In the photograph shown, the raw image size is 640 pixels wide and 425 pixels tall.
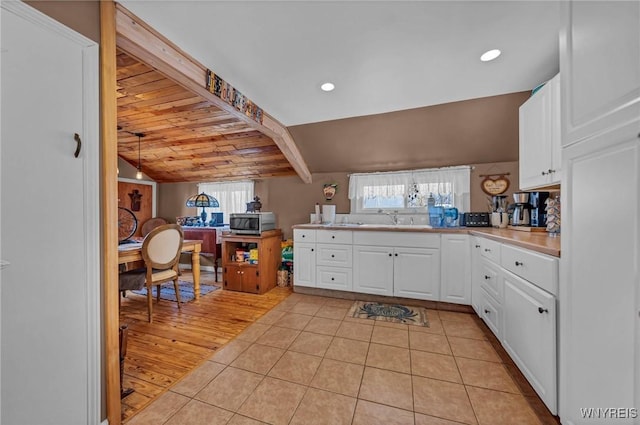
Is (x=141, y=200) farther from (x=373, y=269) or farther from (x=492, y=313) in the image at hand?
(x=492, y=313)

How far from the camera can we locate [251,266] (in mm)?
3389

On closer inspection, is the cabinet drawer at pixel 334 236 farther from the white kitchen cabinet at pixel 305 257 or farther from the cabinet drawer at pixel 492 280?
the cabinet drawer at pixel 492 280

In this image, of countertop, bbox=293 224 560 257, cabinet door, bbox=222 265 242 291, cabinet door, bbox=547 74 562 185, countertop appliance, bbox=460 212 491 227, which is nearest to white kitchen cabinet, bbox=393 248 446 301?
countertop, bbox=293 224 560 257

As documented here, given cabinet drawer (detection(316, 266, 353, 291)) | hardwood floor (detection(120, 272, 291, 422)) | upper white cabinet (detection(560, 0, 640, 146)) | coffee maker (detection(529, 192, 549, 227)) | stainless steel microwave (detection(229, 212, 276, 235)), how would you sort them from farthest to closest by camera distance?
stainless steel microwave (detection(229, 212, 276, 235))
cabinet drawer (detection(316, 266, 353, 291))
coffee maker (detection(529, 192, 549, 227))
hardwood floor (detection(120, 272, 291, 422))
upper white cabinet (detection(560, 0, 640, 146))

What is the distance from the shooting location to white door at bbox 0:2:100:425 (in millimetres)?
923

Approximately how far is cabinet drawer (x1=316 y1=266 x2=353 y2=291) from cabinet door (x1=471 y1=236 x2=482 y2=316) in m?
1.34

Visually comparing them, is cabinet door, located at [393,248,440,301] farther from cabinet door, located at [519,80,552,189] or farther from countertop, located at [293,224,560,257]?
cabinet door, located at [519,80,552,189]

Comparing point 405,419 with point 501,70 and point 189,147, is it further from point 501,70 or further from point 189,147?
point 189,147

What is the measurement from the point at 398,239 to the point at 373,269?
1.58 ft

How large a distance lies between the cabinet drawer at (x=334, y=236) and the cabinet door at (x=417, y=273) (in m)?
0.60

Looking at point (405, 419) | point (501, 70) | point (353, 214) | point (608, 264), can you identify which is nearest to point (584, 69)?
point (608, 264)

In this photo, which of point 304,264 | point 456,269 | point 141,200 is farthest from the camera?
point 141,200

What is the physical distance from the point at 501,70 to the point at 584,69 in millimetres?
1263

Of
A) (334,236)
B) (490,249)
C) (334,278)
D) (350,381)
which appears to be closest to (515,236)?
(490,249)
